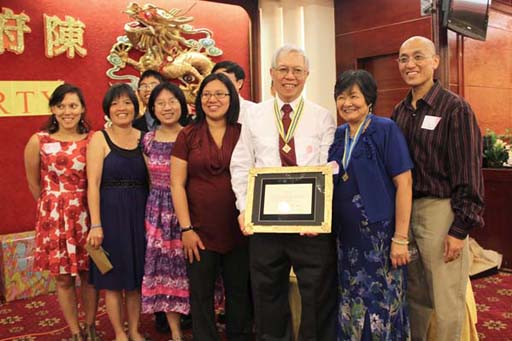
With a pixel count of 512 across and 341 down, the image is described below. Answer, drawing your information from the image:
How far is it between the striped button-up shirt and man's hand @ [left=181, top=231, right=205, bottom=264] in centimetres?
100

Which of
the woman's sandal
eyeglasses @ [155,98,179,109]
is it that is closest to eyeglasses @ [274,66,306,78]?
eyeglasses @ [155,98,179,109]

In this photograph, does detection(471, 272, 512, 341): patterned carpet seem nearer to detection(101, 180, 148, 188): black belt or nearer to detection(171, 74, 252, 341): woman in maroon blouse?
detection(171, 74, 252, 341): woman in maroon blouse

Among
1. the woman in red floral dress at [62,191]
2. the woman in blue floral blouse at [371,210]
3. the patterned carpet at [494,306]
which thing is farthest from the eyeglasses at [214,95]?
the patterned carpet at [494,306]

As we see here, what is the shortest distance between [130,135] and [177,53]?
224cm

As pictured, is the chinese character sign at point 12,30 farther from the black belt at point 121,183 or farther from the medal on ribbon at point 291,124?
the medal on ribbon at point 291,124

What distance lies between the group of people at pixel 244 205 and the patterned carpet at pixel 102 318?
1.39 feet

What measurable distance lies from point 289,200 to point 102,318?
1.86 m


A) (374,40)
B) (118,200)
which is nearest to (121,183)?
(118,200)

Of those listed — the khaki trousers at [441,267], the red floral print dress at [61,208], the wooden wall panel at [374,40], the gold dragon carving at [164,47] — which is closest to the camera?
the khaki trousers at [441,267]

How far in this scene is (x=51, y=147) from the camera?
257 centimetres

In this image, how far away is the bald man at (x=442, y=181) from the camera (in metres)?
1.99

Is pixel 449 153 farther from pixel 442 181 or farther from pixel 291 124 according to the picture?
pixel 291 124

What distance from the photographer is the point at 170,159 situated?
8.02 feet

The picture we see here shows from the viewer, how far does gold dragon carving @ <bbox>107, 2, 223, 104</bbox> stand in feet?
14.3
